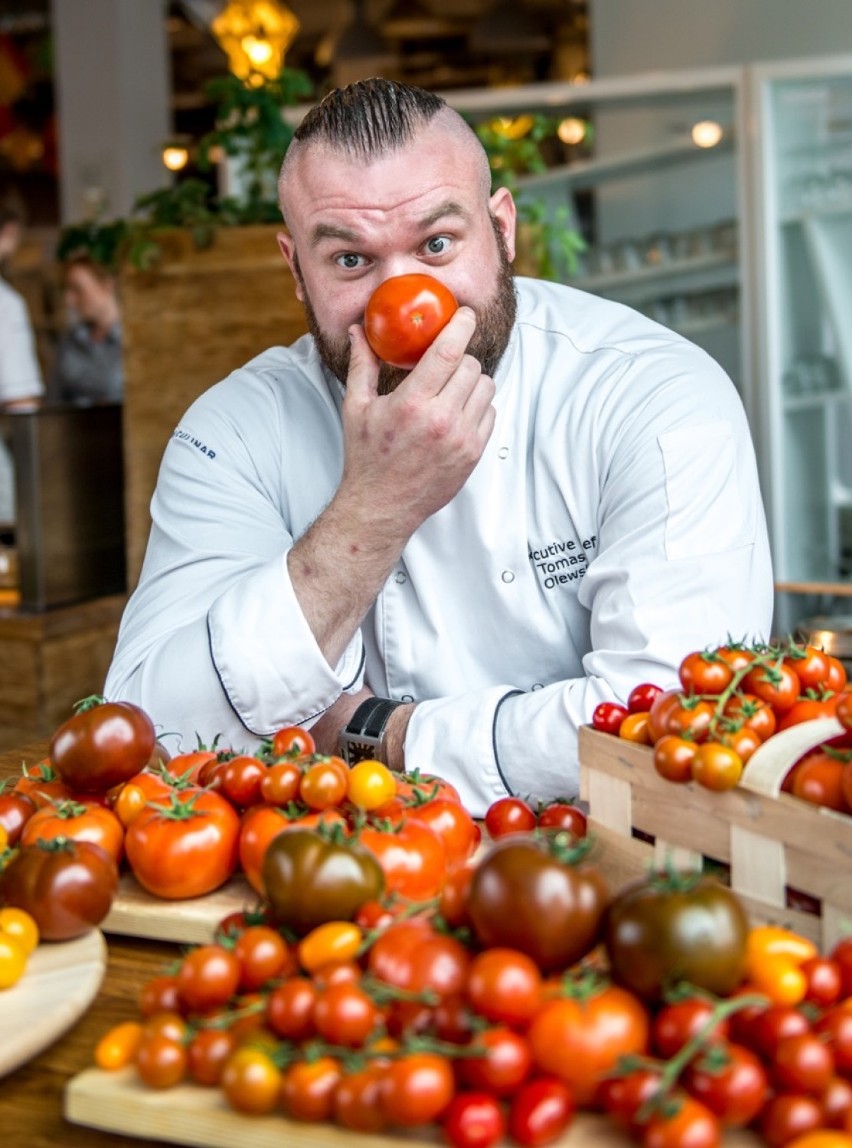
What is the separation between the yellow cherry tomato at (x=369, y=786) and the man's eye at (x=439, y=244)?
0.92 m

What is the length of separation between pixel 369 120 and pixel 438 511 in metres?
0.55

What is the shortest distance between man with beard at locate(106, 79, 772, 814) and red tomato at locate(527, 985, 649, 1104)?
2.57 feet

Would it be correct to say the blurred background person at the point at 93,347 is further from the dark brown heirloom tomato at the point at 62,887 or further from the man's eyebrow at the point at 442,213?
the dark brown heirloom tomato at the point at 62,887

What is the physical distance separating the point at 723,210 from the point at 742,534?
4038 millimetres

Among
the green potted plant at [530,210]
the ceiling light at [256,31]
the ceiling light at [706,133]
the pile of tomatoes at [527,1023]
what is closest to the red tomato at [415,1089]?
the pile of tomatoes at [527,1023]

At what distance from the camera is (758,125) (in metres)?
5.06

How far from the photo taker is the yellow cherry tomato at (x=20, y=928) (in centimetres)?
104

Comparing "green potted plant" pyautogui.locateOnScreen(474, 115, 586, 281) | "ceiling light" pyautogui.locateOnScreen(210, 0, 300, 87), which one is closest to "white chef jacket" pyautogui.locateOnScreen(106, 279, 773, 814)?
"green potted plant" pyautogui.locateOnScreen(474, 115, 586, 281)

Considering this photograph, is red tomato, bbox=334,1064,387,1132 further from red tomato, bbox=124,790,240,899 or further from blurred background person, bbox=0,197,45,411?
blurred background person, bbox=0,197,45,411

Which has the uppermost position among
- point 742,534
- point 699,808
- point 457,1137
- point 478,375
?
point 478,375

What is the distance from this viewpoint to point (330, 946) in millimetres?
917

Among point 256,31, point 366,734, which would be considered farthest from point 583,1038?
point 256,31

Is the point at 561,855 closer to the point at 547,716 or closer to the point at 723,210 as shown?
the point at 547,716

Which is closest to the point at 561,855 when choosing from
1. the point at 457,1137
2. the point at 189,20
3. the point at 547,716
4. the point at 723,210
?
the point at 457,1137
